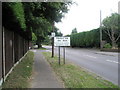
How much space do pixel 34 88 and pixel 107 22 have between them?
110 ft

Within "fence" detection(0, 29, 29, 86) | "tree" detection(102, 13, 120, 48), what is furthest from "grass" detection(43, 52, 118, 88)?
"tree" detection(102, 13, 120, 48)

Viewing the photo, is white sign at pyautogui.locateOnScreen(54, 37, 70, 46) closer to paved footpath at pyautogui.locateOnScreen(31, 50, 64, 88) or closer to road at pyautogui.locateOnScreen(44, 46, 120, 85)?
road at pyautogui.locateOnScreen(44, 46, 120, 85)

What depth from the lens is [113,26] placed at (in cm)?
3591

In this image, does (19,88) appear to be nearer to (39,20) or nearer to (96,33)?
(39,20)

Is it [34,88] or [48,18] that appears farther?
[48,18]

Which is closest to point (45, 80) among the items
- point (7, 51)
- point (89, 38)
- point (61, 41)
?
point (7, 51)

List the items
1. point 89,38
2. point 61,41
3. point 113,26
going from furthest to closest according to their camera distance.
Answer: point 89,38 < point 113,26 < point 61,41

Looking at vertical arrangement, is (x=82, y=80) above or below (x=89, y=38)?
below

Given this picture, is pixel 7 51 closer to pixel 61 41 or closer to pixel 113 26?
pixel 61 41

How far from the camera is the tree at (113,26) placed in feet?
118

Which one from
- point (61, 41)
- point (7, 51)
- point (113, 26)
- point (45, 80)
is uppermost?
point (113, 26)

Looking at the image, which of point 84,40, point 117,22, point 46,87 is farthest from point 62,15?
point 84,40

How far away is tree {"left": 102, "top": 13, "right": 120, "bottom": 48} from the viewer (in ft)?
118

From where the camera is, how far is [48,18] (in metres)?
12.6
